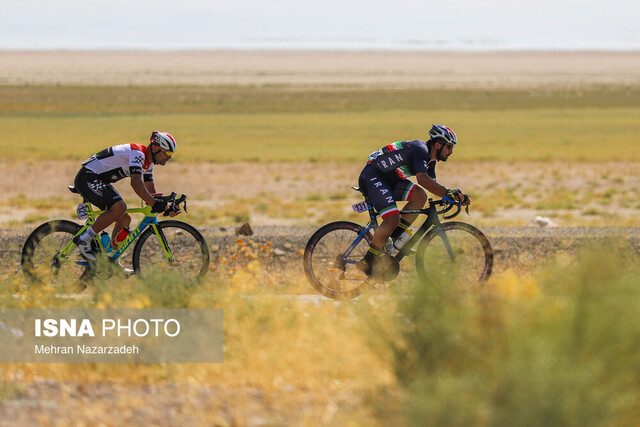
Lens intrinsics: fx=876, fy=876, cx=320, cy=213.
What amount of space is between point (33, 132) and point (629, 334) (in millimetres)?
45195

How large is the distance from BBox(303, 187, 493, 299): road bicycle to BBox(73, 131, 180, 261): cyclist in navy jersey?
160 cm

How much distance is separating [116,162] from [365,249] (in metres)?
2.68

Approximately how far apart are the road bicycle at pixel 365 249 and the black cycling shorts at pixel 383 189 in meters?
0.15

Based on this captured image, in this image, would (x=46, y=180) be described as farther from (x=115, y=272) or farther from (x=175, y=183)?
(x=115, y=272)

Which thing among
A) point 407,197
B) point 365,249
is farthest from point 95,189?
point 407,197

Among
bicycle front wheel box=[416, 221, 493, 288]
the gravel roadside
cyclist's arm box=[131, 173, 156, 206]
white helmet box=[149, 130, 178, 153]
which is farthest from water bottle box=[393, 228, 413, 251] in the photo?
the gravel roadside

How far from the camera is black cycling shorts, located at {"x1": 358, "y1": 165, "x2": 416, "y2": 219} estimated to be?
342 inches

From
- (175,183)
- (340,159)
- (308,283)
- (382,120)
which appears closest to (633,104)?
(382,120)

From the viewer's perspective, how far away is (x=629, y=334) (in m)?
4.98

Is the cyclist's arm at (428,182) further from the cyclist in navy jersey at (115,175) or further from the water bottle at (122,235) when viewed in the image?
the water bottle at (122,235)

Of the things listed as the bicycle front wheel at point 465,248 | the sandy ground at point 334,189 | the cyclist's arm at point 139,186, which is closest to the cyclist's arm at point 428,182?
the bicycle front wheel at point 465,248

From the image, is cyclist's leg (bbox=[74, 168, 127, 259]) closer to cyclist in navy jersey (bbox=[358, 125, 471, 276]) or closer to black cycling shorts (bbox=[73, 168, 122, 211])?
black cycling shorts (bbox=[73, 168, 122, 211])

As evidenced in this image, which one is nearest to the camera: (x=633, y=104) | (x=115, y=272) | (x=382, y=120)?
(x=115, y=272)

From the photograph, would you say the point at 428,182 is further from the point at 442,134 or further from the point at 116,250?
the point at 116,250
